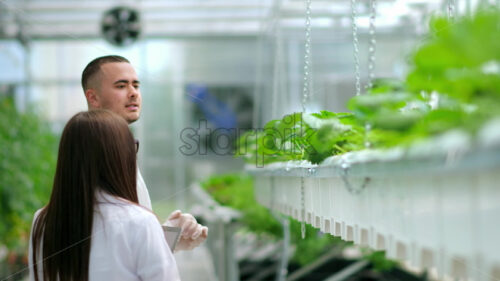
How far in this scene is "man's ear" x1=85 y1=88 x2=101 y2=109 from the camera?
119 centimetres

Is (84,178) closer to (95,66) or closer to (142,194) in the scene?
(142,194)

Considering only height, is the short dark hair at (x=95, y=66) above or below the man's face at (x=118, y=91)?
above

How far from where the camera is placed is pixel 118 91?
3.88 ft

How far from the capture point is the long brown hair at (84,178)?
3.18 ft

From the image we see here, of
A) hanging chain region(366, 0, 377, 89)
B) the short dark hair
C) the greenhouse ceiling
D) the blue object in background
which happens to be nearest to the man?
the short dark hair

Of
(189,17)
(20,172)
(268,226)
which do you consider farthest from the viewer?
(189,17)

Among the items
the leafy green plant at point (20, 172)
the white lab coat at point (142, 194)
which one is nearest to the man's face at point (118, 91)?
the white lab coat at point (142, 194)

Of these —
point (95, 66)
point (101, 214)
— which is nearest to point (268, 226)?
point (95, 66)

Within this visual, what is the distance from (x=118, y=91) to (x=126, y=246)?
36 cm

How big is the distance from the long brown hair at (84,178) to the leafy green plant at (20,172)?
10.6 ft

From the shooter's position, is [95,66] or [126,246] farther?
[95,66]

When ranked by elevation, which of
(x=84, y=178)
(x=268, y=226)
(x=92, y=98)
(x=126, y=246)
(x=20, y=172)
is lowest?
(x=268, y=226)

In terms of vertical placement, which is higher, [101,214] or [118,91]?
[118,91]

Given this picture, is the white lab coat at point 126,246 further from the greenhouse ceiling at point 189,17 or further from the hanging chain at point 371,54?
the greenhouse ceiling at point 189,17
